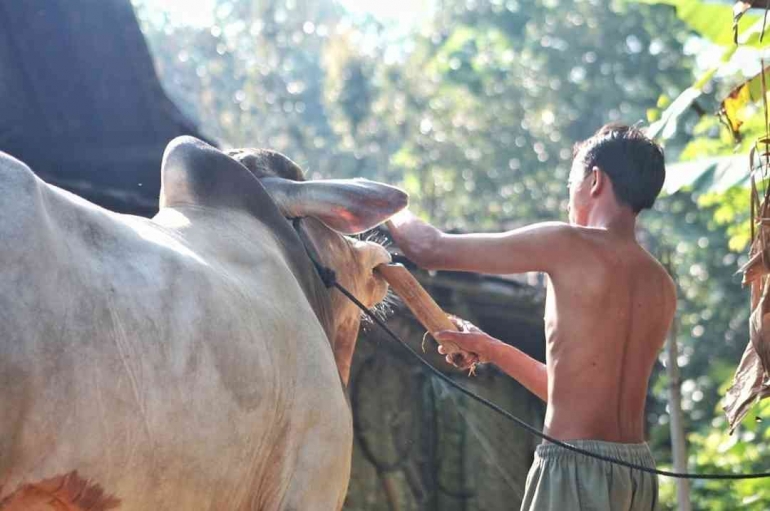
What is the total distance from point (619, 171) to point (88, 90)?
185 inches

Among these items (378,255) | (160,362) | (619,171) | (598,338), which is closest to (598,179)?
(619,171)

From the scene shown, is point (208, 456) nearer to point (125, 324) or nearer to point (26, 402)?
point (125, 324)

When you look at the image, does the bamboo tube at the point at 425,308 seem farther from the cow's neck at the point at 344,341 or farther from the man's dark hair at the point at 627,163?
the man's dark hair at the point at 627,163

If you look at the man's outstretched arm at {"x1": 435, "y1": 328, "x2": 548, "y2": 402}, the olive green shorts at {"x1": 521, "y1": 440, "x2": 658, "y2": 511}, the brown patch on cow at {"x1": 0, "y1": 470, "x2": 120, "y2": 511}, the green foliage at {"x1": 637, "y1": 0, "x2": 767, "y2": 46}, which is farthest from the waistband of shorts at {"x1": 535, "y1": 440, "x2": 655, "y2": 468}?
the green foliage at {"x1": 637, "y1": 0, "x2": 767, "y2": 46}

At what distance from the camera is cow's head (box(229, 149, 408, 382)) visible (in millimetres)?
4094

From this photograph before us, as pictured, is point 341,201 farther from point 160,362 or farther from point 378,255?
point 160,362

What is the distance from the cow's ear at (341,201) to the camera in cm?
408

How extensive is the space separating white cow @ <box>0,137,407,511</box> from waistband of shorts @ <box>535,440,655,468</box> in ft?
2.55

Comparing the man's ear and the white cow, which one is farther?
the man's ear

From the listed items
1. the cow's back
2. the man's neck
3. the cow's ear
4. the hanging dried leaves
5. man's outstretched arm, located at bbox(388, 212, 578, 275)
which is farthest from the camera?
the hanging dried leaves

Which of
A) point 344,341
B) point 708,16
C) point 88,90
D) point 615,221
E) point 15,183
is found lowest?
point 15,183

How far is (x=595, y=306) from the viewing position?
13.8 ft

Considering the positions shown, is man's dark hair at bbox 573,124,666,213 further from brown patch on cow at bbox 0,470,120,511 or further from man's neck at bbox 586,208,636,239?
brown patch on cow at bbox 0,470,120,511

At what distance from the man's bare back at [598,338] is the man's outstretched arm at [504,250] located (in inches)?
1.8
